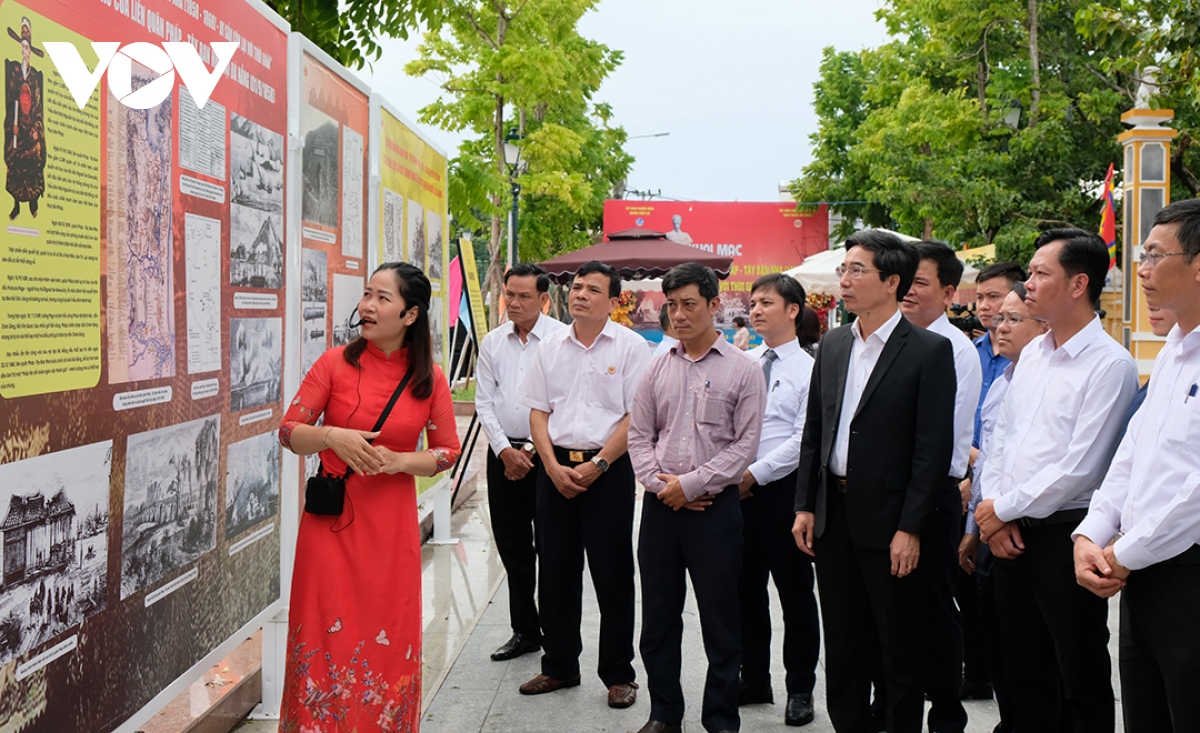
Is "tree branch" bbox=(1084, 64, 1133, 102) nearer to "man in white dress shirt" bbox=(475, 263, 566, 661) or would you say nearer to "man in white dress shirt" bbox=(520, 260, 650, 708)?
"man in white dress shirt" bbox=(475, 263, 566, 661)

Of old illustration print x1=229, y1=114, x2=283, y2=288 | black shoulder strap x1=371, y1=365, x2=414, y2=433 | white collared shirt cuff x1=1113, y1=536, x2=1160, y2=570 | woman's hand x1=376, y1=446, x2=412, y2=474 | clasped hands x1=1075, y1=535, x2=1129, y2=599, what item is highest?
old illustration print x1=229, y1=114, x2=283, y2=288

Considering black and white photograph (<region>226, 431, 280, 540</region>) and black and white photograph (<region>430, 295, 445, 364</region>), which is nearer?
black and white photograph (<region>226, 431, 280, 540</region>)

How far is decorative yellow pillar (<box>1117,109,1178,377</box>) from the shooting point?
1138 cm

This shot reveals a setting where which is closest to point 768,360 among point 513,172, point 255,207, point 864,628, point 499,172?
point 864,628

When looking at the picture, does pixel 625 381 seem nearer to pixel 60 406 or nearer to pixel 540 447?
pixel 540 447

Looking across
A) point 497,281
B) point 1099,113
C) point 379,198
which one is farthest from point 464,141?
point 379,198

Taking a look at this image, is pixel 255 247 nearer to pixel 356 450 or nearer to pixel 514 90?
pixel 356 450

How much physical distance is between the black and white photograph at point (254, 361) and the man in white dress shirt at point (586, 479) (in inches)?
48.1

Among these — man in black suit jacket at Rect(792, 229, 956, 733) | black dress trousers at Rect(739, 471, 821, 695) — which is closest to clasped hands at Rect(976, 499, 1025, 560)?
man in black suit jacket at Rect(792, 229, 956, 733)

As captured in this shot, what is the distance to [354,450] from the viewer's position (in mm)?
3201

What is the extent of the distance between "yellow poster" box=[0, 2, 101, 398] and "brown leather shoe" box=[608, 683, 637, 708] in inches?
105

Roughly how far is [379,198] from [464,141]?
14.9 m

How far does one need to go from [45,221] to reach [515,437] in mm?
3121

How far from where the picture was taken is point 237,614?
12.4 ft
